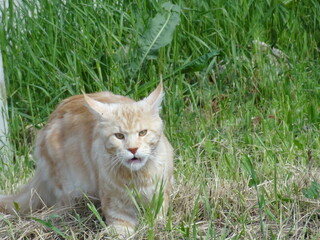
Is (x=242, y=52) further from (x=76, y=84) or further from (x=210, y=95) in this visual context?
(x=76, y=84)

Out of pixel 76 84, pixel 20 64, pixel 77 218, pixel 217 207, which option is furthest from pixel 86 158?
pixel 20 64

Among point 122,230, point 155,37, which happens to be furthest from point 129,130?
point 155,37

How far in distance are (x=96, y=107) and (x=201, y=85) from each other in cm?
186

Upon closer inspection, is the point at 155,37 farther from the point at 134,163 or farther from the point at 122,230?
the point at 122,230

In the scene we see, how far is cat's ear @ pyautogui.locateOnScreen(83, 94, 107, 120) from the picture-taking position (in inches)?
158

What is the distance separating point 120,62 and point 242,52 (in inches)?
36.2

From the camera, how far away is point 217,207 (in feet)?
13.7

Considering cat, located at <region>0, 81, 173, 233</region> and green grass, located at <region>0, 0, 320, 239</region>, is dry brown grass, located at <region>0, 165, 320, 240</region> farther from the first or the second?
cat, located at <region>0, 81, 173, 233</region>

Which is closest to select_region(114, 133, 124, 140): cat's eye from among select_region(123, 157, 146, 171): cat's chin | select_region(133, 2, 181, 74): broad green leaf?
select_region(123, 157, 146, 171): cat's chin

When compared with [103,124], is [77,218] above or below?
below

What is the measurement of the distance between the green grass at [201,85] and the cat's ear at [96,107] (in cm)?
58

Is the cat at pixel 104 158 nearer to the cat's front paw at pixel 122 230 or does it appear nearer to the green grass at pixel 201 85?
the cat's front paw at pixel 122 230

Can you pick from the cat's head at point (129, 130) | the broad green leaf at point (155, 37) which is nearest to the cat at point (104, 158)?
the cat's head at point (129, 130)

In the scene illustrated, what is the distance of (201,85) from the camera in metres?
5.79
